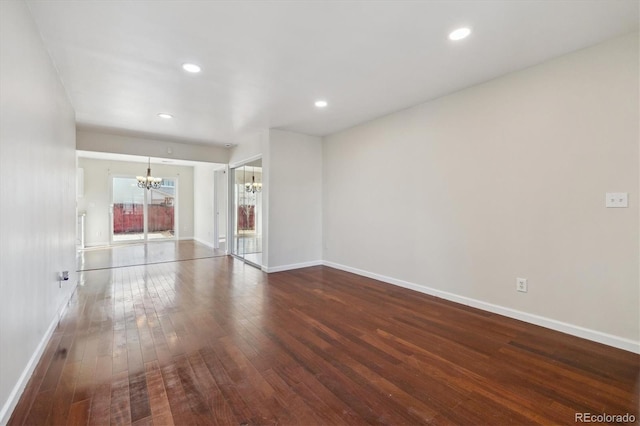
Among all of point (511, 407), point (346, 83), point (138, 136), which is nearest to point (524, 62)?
point (346, 83)

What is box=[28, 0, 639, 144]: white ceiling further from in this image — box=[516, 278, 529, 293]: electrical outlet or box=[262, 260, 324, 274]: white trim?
box=[262, 260, 324, 274]: white trim

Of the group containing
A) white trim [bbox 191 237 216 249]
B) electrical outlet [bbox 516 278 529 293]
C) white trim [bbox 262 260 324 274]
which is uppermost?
electrical outlet [bbox 516 278 529 293]

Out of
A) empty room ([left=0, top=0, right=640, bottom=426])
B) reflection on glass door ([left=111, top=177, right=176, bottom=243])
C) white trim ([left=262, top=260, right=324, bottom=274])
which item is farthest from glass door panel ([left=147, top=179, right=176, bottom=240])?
white trim ([left=262, top=260, right=324, bottom=274])

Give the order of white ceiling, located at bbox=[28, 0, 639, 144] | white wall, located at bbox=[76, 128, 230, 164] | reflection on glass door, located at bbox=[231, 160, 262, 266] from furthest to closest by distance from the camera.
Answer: reflection on glass door, located at bbox=[231, 160, 262, 266], white wall, located at bbox=[76, 128, 230, 164], white ceiling, located at bbox=[28, 0, 639, 144]

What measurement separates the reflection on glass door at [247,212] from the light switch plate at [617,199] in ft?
16.0

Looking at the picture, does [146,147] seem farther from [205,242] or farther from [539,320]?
[539,320]

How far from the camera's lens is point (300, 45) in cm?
244

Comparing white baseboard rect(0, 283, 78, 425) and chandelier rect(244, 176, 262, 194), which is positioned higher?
chandelier rect(244, 176, 262, 194)

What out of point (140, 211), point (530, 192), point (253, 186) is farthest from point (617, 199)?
point (140, 211)

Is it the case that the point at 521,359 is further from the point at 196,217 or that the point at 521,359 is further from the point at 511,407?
the point at 196,217

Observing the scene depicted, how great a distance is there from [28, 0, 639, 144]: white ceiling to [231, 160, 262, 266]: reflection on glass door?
229cm

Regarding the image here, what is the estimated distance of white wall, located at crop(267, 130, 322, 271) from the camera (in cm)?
504

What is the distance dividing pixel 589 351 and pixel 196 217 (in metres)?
9.38

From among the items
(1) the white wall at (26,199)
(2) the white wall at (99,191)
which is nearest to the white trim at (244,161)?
(1) the white wall at (26,199)
